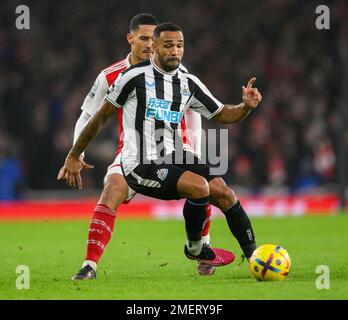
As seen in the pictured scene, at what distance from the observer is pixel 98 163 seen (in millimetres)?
17344

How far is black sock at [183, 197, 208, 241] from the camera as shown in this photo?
24.2 ft

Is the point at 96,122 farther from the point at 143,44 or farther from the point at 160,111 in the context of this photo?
the point at 143,44

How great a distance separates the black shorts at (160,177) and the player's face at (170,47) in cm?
82

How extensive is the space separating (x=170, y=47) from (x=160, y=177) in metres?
1.04

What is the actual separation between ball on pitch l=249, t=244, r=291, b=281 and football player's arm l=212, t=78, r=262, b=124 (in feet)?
3.88

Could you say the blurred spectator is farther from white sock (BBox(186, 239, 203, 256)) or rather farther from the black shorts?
white sock (BBox(186, 239, 203, 256))

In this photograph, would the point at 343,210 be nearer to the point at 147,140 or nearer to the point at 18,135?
the point at 18,135

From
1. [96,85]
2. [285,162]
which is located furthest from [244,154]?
[96,85]

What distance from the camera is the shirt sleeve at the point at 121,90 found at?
7.45 meters

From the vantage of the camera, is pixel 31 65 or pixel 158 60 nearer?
pixel 158 60

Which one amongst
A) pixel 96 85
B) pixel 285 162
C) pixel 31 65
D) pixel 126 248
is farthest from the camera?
pixel 31 65

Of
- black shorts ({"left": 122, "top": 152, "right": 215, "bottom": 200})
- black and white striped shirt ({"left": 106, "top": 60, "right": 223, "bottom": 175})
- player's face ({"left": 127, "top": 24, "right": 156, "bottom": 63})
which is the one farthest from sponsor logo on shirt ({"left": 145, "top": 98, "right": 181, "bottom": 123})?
player's face ({"left": 127, "top": 24, "right": 156, "bottom": 63})

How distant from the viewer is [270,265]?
23.2 ft
